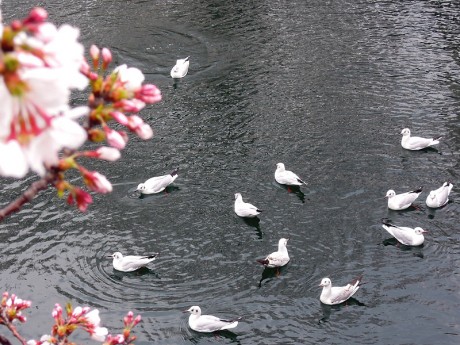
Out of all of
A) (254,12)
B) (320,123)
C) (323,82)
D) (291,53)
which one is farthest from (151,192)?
(254,12)

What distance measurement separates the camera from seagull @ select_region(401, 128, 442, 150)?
19000 mm

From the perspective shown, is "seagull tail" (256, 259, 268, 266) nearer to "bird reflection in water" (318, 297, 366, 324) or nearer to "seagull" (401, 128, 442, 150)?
"bird reflection in water" (318, 297, 366, 324)

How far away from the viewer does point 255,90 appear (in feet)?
75.4

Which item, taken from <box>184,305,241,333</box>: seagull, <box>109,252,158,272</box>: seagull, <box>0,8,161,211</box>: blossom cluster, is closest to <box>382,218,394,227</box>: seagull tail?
<box>184,305,241,333</box>: seagull

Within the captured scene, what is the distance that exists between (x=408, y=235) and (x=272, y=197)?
4.13m

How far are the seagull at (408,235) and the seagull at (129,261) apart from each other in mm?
6169

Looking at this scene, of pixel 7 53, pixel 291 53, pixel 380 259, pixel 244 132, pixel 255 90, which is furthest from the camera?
pixel 291 53

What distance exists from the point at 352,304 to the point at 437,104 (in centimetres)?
1004

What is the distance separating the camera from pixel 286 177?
58.5ft

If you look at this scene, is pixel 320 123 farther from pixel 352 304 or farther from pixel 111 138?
pixel 111 138

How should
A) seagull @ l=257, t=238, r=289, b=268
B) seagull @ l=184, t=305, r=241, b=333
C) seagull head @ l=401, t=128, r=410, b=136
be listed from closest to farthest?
seagull @ l=184, t=305, r=241, b=333
seagull @ l=257, t=238, r=289, b=268
seagull head @ l=401, t=128, r=410, b=136

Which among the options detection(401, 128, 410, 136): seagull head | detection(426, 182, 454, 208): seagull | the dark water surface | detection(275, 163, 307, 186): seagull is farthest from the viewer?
detection(401, 128, 410, 136): seagull head

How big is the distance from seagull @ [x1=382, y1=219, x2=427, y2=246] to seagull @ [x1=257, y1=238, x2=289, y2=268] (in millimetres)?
2960

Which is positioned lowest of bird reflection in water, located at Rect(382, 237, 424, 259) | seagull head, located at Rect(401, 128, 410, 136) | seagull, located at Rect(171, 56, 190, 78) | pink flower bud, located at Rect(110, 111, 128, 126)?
bird reflection in water, located at Rect(382, 237, 424, 259)
